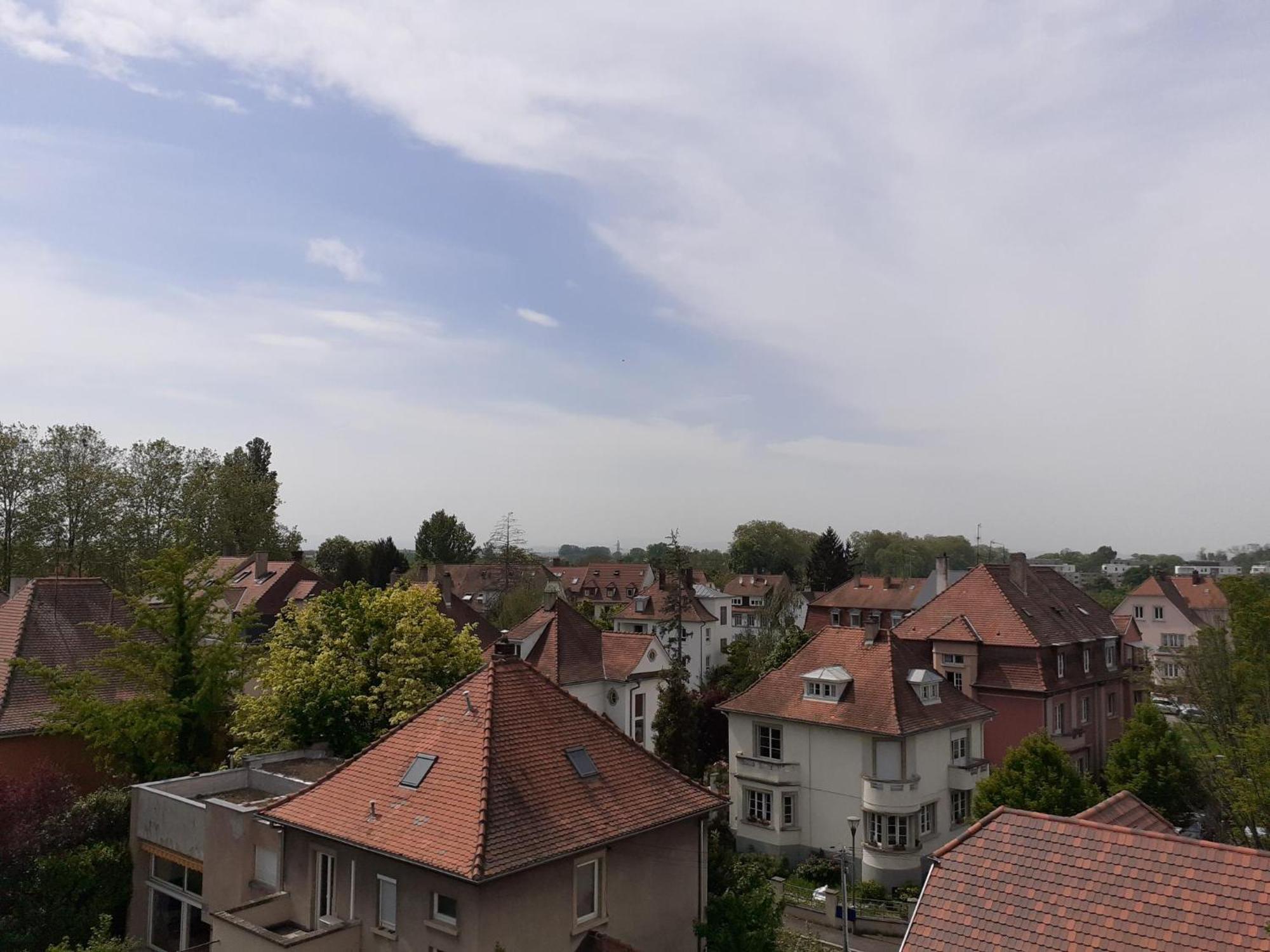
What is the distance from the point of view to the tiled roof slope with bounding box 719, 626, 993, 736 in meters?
29.4

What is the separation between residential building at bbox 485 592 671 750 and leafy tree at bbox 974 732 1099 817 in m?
16.5

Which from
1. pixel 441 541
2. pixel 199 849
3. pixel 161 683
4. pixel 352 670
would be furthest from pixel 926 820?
pixel 441 541

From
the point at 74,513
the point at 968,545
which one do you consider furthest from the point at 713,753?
the point at 968,545

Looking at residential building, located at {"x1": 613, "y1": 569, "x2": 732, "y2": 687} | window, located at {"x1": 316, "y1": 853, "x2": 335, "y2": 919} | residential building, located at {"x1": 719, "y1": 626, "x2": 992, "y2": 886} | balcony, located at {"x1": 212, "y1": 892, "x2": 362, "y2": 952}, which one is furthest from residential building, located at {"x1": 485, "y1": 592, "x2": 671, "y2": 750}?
window, located at {"x1": 316, "y1": 853, "x2": 335, "y2": 919}

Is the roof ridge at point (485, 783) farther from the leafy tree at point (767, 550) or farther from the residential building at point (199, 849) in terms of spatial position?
the leafy tree at point (767, 550)

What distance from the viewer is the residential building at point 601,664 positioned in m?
39.6

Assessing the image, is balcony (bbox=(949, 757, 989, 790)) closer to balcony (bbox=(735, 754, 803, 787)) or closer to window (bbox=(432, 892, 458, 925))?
balcony (bbox=(735, 754, 803, 787))

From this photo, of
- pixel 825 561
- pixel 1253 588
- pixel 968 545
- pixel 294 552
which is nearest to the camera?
pixel 1253 588

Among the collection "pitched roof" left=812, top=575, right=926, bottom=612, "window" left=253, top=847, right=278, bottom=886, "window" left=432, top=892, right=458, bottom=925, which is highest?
"pitched roof" left=812, top=575, right=926, bottom=612

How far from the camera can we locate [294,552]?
228ft

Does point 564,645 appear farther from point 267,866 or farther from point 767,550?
point 767,550

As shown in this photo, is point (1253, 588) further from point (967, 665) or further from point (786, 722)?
point (786, 722)

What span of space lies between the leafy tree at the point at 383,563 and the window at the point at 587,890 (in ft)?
223

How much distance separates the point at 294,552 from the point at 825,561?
170 feet
